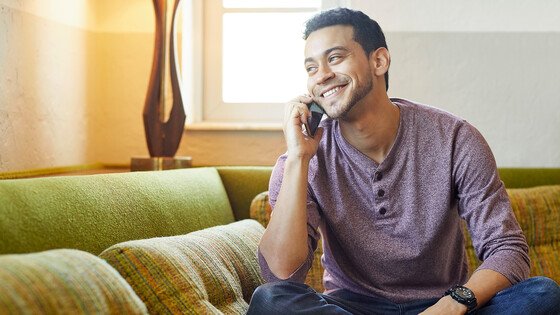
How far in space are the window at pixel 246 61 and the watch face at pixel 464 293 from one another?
1.88 meters

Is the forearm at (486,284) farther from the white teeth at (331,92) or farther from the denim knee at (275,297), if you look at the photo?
the white teeth at (331,92)

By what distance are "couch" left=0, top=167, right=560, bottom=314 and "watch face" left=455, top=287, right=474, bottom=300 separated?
1.80 ft

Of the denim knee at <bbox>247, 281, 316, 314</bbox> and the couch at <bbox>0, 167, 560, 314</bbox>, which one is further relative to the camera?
the denim knee at <bbox>247, 281, 316, 314</bbox>

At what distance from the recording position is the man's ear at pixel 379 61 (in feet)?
6.00

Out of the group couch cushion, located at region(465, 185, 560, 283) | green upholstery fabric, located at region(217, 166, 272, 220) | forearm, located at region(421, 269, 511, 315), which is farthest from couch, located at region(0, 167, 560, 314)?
couch cushion, located at region(465, 185, 560, 283)

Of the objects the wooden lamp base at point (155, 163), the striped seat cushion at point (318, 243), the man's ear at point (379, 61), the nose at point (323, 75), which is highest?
the man's ear at point (379, 61)

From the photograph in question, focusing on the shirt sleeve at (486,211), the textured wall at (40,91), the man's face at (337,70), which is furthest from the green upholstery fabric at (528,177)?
the textured wall at (40,91)

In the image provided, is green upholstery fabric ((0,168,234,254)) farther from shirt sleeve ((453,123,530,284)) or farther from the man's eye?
shirt sleeve ((453,123,530,284))

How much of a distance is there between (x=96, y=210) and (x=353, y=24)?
37.2 inches

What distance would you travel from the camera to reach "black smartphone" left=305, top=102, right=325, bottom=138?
176 centimetres

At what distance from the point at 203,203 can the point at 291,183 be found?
1.86 ft

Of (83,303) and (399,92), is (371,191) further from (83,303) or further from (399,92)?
(399,92)

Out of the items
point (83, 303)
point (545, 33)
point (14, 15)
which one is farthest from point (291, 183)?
point (545, 33)

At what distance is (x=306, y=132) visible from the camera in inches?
69.7
